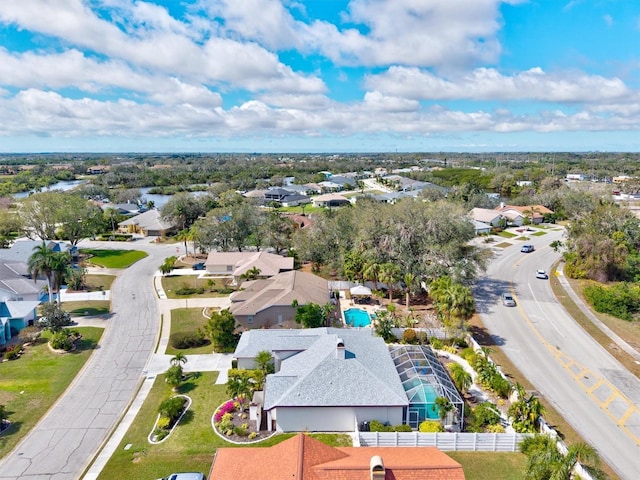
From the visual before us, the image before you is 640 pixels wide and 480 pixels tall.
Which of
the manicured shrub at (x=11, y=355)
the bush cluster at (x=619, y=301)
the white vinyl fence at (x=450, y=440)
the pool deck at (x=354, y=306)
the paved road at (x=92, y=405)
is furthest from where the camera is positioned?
the pool deck at (x=354, y=306)

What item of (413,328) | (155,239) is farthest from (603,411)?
(155,239)

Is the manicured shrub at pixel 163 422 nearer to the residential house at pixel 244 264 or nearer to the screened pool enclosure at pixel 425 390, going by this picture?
the screened pool enclosure at pixel 425 390

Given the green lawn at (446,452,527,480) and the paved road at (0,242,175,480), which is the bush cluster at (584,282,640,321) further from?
the paved road at (0,242,175,480)

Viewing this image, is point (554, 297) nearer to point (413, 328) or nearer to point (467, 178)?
Result: point (413, 328)

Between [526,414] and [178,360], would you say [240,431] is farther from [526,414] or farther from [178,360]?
[526,414]

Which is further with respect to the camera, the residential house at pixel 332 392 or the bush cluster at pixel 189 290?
the bush cluster at pixel 189 290

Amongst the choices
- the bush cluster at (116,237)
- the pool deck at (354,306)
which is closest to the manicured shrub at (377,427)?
the pool deck at (354,306)
